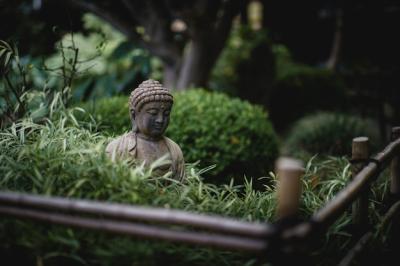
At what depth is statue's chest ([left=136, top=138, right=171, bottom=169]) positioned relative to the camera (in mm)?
3549

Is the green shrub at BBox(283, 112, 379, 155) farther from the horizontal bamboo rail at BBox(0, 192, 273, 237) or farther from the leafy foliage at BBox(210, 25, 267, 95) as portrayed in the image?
the horizontal bamboo rail at BBox(0, 192, 273, 237)

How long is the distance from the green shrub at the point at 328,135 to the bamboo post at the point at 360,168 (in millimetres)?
4031

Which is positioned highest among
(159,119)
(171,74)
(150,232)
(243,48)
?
(243,48)

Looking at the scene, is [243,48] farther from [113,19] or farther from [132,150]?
[132,150]

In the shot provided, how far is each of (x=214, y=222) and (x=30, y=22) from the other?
9161 millimetres

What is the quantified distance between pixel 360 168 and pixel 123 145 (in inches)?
64.6

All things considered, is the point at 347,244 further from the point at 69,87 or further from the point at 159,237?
the point at 69,87

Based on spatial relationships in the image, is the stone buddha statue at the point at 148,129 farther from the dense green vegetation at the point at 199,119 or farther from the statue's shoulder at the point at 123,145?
the dense green vegetation at the point at 199,119

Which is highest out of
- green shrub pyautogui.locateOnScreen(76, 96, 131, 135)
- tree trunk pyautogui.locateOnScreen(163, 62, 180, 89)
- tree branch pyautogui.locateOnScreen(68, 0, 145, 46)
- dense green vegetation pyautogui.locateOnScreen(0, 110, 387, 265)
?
tree branch pyautogui.locateOnScreen(68, 0, 145, 46)

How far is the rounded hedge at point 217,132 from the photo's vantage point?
5.88 m

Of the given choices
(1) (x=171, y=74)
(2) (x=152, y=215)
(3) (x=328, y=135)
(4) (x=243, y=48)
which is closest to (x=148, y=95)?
(2) (x=152, y=215)

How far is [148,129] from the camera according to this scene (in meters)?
3.54

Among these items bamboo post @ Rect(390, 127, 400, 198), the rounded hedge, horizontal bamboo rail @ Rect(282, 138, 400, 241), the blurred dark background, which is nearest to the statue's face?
horizontal bamboo rail @ Rect(282, 138, 400, 241)

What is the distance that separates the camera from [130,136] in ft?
11.8
